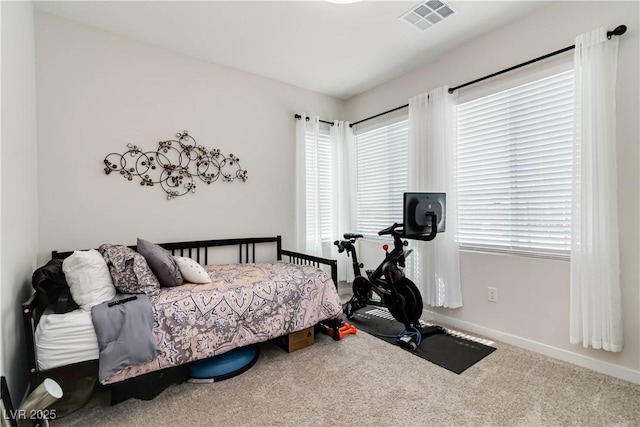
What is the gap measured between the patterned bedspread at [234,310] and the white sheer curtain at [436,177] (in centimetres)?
102

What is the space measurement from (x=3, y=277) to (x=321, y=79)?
3.12 metres

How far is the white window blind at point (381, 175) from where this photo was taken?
3.42m

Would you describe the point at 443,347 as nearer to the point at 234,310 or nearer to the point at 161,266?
the point at 234,310

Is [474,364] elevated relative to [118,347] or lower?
lower

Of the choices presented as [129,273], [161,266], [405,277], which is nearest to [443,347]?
[405,277]

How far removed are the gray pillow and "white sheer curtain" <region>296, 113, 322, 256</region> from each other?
5.11ft

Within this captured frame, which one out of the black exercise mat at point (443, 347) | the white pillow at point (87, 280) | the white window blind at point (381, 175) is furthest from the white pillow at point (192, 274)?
the white window blind at point (381, 175)

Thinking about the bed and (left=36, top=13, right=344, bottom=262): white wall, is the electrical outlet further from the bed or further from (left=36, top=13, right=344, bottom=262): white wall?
(left=36, top=13, right=344, bottom=262): white wall

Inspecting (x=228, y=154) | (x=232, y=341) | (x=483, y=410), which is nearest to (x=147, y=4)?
(x=228, y=154)

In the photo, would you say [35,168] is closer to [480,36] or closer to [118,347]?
[118,347]

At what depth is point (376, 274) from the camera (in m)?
2.88

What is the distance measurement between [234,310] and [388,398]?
3.63ft

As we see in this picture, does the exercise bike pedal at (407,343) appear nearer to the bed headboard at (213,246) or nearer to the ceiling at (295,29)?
the bed headboard at (213,246)

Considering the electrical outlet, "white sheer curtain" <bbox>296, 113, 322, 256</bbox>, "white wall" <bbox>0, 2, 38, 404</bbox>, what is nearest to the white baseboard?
the electrical outlet
